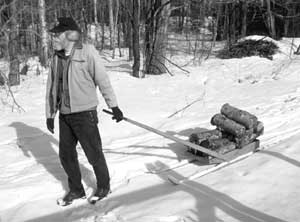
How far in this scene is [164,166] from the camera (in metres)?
4.85

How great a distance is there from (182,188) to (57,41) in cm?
199

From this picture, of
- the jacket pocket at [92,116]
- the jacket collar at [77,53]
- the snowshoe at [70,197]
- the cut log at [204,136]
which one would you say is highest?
the jacket collar at [77,53]

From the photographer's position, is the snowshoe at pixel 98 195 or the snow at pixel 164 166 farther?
the snowshoe at pixel 98 195

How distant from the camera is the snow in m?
3.68

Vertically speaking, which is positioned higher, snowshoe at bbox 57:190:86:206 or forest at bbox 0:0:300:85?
forest at bbox 0:0:300:85

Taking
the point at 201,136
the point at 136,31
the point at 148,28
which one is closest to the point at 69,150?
the point at 201,136

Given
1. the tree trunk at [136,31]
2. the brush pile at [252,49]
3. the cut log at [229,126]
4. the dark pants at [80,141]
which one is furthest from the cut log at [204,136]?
the brush pile at [252,49]

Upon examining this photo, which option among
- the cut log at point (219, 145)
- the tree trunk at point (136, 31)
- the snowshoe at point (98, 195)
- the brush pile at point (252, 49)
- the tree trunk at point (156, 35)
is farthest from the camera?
the brush pile at point (252, 49)

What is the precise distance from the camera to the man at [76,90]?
3771 millimetres

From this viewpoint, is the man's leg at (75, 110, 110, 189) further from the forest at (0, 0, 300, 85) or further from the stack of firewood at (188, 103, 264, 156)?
the forest at (0, 0, 300, 85)

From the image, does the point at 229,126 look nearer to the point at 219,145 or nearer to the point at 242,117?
the point at 242,117

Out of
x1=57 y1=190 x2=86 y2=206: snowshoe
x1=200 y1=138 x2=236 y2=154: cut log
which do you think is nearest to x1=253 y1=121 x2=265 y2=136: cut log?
x1=200 y1=138 x2=236 y2=154: cut log

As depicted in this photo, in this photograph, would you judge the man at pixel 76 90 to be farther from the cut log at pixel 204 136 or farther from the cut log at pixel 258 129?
the cut log at pixel 258 129

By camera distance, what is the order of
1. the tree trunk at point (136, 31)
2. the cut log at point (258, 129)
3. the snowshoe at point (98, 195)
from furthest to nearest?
1. the tree trunk at point (136, 31)
2. the cut log at point (258, 129)
3. the snowshoe at point (98, 195)
